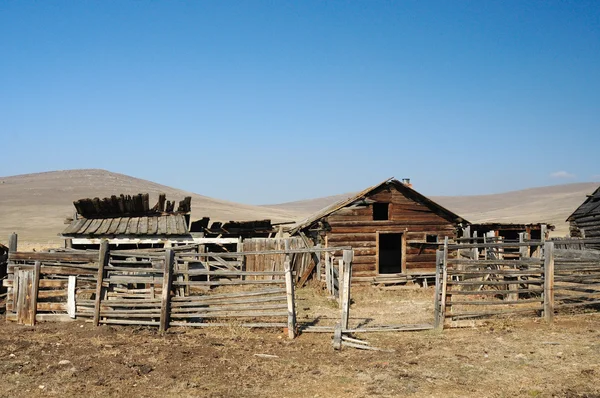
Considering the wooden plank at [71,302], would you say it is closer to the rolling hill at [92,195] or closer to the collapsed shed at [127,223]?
the collapsed shed at [127,223]

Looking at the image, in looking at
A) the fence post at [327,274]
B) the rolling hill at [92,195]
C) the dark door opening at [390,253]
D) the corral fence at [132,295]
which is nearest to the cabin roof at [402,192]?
the fence post at [327,274]

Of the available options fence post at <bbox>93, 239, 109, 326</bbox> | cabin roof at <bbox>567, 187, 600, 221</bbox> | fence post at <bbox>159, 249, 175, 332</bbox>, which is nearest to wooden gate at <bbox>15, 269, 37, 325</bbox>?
fence post at <bbox>93, 239, 109, 326</bbox>

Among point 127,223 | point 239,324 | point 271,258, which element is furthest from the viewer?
point 271,258

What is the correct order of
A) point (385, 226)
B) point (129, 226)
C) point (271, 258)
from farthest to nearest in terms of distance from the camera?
1. point (271, 258)
2. point (385, 226)
3. point (129, 226)

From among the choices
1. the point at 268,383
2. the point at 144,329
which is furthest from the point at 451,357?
the point at 144,329

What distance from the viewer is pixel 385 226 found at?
20.9 metres

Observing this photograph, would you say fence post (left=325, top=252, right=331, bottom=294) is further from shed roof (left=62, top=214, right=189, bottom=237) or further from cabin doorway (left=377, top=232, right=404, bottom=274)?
cabin doorway (left=377, top=232, right=404, bottom=274)

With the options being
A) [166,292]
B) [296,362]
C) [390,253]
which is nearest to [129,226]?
[166,292]

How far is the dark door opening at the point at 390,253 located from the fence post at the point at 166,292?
1797 centimetres

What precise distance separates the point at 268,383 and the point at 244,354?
1.66 m

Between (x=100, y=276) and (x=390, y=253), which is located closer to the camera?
(x=100, y=276)

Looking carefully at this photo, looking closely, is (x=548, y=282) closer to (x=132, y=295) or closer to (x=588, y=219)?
(x=132, y=295)

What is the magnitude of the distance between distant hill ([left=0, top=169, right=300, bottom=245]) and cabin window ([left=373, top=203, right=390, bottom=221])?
104 feet

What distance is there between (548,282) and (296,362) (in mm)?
6320
